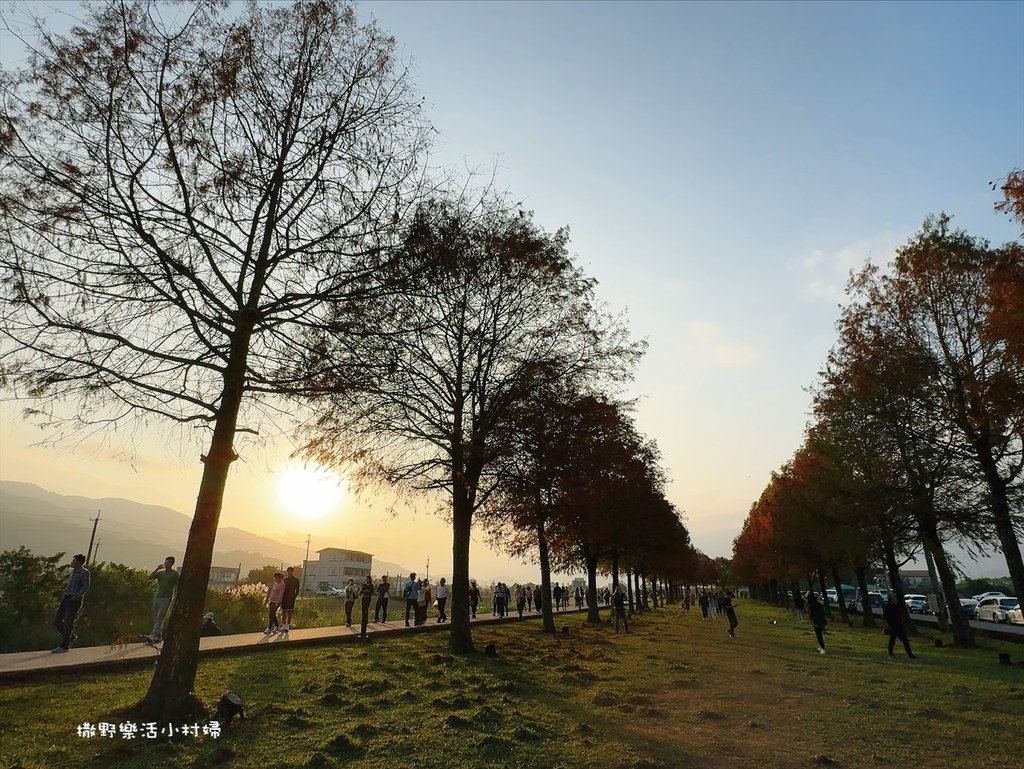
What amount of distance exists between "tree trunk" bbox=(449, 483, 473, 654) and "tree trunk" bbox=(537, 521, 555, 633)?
7.02m

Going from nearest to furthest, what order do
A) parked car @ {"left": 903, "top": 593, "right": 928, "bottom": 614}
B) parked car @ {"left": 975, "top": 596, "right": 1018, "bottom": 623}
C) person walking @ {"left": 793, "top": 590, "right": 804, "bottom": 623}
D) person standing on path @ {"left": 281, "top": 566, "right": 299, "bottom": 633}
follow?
person standing on path @ {"left": 281, "top": 566, "right": 299, "bottom": 633}
person walking @ {"left": 793, "top": 590, "right": 804, "bottom": 623}
parked car @ {"left": 975, "top": 596, "right": 1018, "bottom": 623}
parked car @ {"left": 903, "top": 593, "right": 928, "bottom": 614}

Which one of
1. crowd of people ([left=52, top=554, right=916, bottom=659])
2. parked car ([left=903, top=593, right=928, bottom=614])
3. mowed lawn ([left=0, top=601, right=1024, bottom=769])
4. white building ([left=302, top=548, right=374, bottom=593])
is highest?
white building ([left=302, top=548, right=374, bottom=593])

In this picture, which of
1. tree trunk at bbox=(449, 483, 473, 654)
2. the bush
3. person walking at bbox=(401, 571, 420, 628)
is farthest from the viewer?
person walking at bbox=(401, 571, 420, 628)

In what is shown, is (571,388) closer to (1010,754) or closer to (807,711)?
(807,711)

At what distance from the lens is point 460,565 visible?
1708cm

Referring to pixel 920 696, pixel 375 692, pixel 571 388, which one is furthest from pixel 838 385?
pixel 375 692

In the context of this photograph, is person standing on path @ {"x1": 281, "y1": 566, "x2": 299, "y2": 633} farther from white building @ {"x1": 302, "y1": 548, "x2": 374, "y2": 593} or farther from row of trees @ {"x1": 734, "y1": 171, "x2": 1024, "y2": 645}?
white building @ {"x1": 302, "y1": 548, "x2": 374, "y2": 593}

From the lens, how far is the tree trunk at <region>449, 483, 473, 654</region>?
16.0 metres

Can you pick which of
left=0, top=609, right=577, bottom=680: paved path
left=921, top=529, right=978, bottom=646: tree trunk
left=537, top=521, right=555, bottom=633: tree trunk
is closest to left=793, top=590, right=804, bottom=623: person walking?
left=921, top=529, right=978, bottom=646: tree trunk

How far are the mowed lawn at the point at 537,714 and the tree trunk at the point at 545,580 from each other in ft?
30.6

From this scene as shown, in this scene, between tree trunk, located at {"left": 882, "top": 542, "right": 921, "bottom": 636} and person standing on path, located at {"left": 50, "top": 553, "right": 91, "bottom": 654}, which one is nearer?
person standing on path, located at {"left": 50, "top": 553, "right": 91, "bottom": 654}

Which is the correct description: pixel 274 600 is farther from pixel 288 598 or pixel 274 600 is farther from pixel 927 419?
pixel 927 419

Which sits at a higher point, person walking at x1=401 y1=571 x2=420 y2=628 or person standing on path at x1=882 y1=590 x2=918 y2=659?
person walking at x1=401 y1=571 x2=420 y2=628

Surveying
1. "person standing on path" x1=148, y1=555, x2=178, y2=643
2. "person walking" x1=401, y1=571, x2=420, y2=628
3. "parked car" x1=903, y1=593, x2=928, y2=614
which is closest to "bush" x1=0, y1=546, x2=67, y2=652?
"person standing on path" x1=148, y1=555, x2=178, y2=643
